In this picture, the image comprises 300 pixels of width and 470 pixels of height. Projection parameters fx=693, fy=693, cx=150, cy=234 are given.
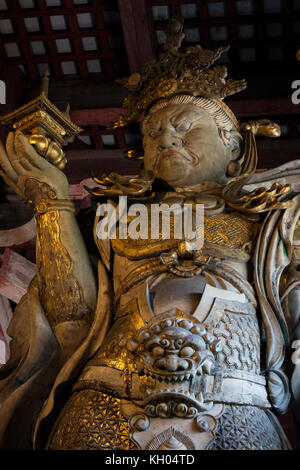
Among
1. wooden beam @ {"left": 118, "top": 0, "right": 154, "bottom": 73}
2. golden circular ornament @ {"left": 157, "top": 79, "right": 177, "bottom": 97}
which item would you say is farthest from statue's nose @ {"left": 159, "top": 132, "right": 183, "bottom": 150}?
wooden beam @ {"left": 118, "top": 0, "right": 154, "bottom": 73}

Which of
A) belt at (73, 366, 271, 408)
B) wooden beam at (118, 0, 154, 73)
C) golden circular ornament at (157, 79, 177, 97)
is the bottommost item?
belt at (73, 366, 271, 408)

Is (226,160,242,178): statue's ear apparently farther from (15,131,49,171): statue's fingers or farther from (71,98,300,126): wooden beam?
(71,98,300,126): wooden beam

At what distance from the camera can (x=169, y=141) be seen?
3328 mm

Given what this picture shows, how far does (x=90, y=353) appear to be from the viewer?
9.93 feet

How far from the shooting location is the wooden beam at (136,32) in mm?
4352

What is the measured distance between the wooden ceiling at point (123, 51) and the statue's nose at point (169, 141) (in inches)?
52.7

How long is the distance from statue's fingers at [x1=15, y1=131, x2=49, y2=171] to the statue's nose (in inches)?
23.8

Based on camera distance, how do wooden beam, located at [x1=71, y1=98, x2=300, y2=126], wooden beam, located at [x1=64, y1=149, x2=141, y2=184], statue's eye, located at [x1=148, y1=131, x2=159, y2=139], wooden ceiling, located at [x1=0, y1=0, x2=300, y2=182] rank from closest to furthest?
statue's eye, located at [x1=148, y1=131, x2=159, y2=139]
wooden ceiling, located at [x1=0, y1=0, x2=300, y2=182]
wooden beam, located at [x1=71, y1=98, x2=300, y2=126]
wooden beam, located at [x1=64, y1=149, x2=141, y2=184]

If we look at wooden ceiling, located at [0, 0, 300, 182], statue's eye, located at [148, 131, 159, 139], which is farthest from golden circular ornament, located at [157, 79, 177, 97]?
wooden ceiling, located at [0, 0, 300, 182]

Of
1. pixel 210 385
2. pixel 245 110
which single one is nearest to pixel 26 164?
pixel 210 385

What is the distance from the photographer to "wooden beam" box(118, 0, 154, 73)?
435 centimetres

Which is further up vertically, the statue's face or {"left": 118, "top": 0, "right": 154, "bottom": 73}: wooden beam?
{"left": 118, "top": 0, "right": 154, "bottom": 73}: wooden beam

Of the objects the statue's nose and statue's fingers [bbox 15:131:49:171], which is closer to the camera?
statue's fingers [bbox 15:131:49:171]

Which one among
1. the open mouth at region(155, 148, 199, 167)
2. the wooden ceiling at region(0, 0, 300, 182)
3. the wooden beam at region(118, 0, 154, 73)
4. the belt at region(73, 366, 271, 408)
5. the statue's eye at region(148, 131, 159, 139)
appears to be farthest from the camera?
the wooden ceiling at region(0, 0, 300, 182)
